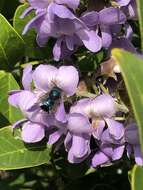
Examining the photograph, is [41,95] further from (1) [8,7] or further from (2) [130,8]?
(1) [8,7]

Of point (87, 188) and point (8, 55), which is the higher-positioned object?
point (8, 55)

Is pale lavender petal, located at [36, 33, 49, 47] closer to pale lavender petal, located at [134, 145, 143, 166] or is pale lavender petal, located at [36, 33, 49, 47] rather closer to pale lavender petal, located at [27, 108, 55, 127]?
pale lavender petal, located at [27, 108, 55, 127]

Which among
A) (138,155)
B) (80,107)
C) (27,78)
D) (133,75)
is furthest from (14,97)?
(133,75)

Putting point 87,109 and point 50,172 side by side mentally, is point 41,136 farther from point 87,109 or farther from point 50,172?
point 50,172

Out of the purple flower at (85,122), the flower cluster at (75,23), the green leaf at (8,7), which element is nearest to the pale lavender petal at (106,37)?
the flower cluster at (75,23)

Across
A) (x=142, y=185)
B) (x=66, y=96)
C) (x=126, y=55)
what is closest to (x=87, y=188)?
(x=66, y=96)

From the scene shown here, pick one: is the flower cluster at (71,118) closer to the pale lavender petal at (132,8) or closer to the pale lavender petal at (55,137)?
the pale lavender petal at (55,137)
